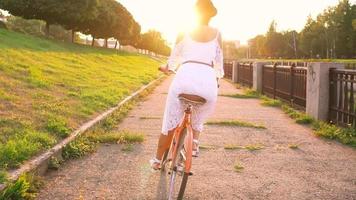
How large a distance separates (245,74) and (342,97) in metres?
15.4

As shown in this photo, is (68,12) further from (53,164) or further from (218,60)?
(218,60)

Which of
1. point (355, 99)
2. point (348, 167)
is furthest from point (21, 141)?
point (355, 99)

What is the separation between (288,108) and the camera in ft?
43.4

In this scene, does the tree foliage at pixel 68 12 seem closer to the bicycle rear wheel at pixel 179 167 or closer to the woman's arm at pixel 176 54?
the woman's arm at pixel 176 54

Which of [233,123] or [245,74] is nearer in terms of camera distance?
[233,123]

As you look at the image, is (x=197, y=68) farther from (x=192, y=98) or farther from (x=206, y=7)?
(x=206, y=7)

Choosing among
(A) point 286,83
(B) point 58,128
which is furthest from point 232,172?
(A) point 286,83

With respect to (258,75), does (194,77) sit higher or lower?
higher

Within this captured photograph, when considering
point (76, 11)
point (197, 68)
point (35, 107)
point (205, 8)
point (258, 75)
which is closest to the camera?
point (197, 68)

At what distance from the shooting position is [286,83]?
14.8 m

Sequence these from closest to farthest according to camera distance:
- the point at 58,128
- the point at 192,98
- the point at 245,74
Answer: the point at 192,98 < the point at 58,128 < the point at 245,74

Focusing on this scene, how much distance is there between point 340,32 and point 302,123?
79.4m

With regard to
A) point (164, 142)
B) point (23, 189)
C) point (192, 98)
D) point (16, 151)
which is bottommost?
point (23, 189)

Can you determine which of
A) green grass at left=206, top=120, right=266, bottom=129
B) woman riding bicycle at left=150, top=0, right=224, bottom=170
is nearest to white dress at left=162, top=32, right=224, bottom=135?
woman riding bicycle at left=150, top=0, right=224, bottom=170
